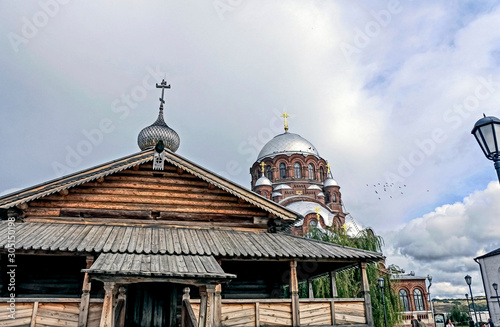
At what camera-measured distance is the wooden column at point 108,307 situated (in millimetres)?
6930

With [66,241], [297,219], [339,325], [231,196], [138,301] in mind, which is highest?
[231,196]

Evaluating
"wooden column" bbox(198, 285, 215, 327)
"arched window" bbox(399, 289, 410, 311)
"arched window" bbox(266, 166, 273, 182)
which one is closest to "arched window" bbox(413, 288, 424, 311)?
"arched window" bbox(399, 289, 410, 311)

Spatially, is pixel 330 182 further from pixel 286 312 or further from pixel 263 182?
pixel 286 312

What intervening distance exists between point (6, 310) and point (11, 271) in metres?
1.48

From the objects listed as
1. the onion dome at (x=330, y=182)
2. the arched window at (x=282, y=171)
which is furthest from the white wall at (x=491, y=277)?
the arched window at (x=282, y=171)

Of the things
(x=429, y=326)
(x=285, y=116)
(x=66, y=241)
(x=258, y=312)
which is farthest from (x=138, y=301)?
(x=285, y=116)

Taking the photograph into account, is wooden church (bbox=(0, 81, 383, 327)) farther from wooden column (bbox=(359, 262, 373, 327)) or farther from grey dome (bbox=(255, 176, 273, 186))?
grey dome (bbox=(255, 176, 273, 186))

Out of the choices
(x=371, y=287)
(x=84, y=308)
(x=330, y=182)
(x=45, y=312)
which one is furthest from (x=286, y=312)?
(x=330, y=182)

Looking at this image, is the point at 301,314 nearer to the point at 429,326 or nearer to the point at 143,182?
the point at 143,182

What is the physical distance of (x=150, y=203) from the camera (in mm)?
10773

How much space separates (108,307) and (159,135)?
7.97 meters

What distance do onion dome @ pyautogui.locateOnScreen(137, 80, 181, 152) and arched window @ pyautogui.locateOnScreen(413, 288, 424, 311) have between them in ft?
111

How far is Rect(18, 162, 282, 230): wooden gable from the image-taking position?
1030cm

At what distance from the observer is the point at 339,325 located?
9.19m
